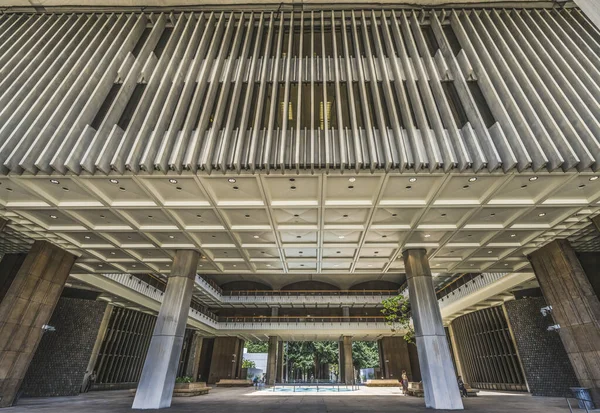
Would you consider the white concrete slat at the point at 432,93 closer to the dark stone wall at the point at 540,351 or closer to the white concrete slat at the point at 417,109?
Result: the white concrete slat at the point at 417,109

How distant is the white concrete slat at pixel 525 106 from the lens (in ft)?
27.3

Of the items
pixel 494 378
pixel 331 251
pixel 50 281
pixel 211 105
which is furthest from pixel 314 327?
pixel 211 105

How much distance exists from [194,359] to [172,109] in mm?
30302

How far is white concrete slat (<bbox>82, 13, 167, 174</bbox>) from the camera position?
8617 millimetres

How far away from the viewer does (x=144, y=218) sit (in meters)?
11.3

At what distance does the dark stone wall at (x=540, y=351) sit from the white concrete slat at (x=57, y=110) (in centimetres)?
2283

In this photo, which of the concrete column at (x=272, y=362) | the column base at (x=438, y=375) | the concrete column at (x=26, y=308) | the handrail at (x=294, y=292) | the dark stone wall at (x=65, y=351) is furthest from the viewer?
the handrail at (x=294, y=292)

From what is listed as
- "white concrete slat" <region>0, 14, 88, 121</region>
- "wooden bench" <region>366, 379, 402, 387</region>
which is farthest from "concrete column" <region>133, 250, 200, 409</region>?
"wooden bench" <region>366, 379, 402, 387</region>

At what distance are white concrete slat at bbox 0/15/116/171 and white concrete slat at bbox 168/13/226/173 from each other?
150 inches

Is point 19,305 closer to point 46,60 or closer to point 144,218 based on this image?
point 144,218

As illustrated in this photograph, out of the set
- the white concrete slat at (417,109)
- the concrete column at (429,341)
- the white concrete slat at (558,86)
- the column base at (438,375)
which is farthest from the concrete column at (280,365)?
the white concrete slat at (558,86)

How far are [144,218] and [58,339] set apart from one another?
12254mm

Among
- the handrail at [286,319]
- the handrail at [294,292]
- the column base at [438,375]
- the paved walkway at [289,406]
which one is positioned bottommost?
the paved walkway at [289,406]

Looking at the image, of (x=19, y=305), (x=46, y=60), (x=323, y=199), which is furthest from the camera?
(x=19, y=305)
